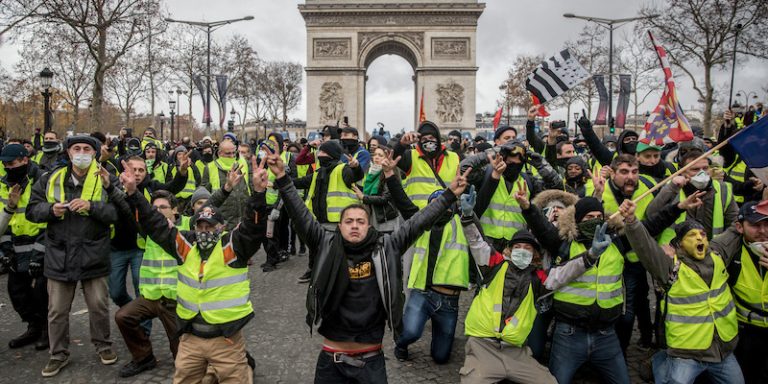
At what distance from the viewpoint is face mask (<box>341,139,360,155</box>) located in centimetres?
741

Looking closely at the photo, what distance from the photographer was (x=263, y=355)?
5.12m

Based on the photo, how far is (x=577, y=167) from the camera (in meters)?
6.33

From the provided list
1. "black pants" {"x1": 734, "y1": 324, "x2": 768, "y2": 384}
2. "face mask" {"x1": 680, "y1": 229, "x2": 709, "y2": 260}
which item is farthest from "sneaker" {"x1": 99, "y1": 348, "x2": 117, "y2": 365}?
"black pants" {"x1": 734, "y1": 324, "x2": 768, "y2": 384}

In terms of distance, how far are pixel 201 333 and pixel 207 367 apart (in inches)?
13.3

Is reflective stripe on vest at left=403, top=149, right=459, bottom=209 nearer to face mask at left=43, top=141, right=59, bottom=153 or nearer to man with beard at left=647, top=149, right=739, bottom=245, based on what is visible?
man with beard at left=647, top=149, right=739, bottom=245

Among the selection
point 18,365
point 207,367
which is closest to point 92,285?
point 18,365

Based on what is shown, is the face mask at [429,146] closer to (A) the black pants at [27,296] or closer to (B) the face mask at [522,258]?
(B) the face mask at [522,258]

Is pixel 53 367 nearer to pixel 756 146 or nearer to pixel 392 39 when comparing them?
pixel 756 146

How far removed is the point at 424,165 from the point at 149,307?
299 centimetres

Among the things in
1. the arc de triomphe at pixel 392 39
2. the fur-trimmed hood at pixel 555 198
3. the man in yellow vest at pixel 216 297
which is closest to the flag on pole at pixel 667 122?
the fur-trimmed hood at pixel 555 198

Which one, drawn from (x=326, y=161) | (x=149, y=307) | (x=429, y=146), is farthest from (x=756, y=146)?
(x=149, y=307)

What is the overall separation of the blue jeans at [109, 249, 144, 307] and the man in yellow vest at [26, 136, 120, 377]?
0.37 m

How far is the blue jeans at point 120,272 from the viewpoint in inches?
210

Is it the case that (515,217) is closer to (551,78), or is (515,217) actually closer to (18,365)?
(551,78)
